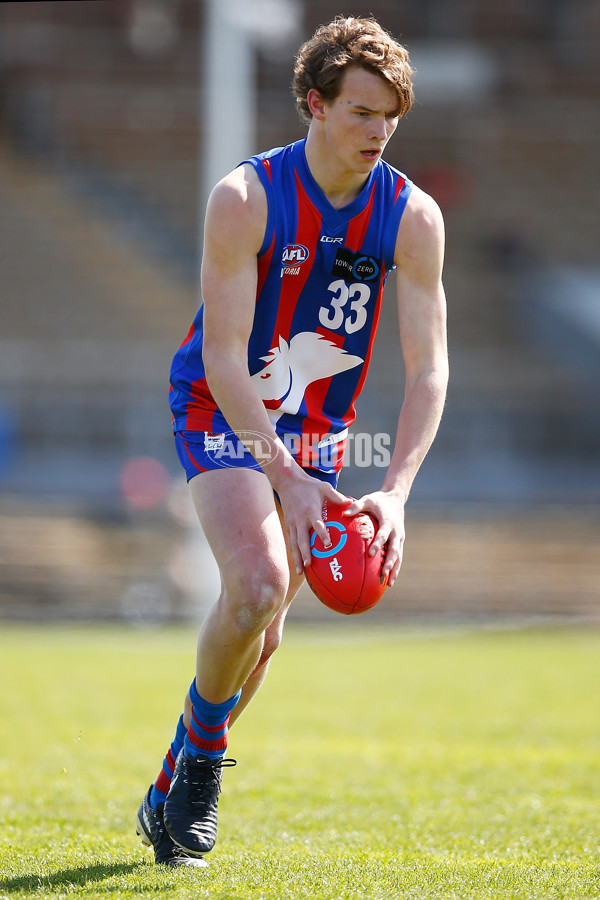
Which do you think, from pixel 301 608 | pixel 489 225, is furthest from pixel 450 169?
pixel 301 608

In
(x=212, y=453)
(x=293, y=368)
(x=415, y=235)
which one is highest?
(x=415, y=235)

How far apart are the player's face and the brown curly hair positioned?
0.8 inches

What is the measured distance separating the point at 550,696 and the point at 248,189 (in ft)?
20.0

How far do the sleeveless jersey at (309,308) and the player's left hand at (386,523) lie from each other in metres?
0.49

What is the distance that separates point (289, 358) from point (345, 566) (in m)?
0.76

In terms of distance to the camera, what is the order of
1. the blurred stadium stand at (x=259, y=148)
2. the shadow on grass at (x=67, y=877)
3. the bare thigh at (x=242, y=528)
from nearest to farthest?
the shadow on grass at (x=67, y=877)
the bare thigh at (x=242, y=528)
the blurred stadium stand at (x=259, y=148)

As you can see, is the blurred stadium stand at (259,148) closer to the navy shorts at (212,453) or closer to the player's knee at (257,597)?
the navy shorts at (212,453)

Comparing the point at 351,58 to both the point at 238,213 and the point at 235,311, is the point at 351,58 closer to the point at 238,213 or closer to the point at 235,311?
the point at 238,213

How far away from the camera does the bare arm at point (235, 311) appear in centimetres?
300

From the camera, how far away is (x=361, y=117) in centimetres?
300

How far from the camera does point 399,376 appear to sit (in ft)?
59.1

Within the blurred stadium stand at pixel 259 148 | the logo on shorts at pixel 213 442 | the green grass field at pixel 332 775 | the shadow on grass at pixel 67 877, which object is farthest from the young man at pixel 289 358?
the blurred stadium stand at pixel 259 148

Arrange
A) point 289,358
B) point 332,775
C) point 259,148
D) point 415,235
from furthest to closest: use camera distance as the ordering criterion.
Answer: point 259,148
point 332,775
point 289,358
point 415,235

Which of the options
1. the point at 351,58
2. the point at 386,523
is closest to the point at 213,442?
the point at 386,523
